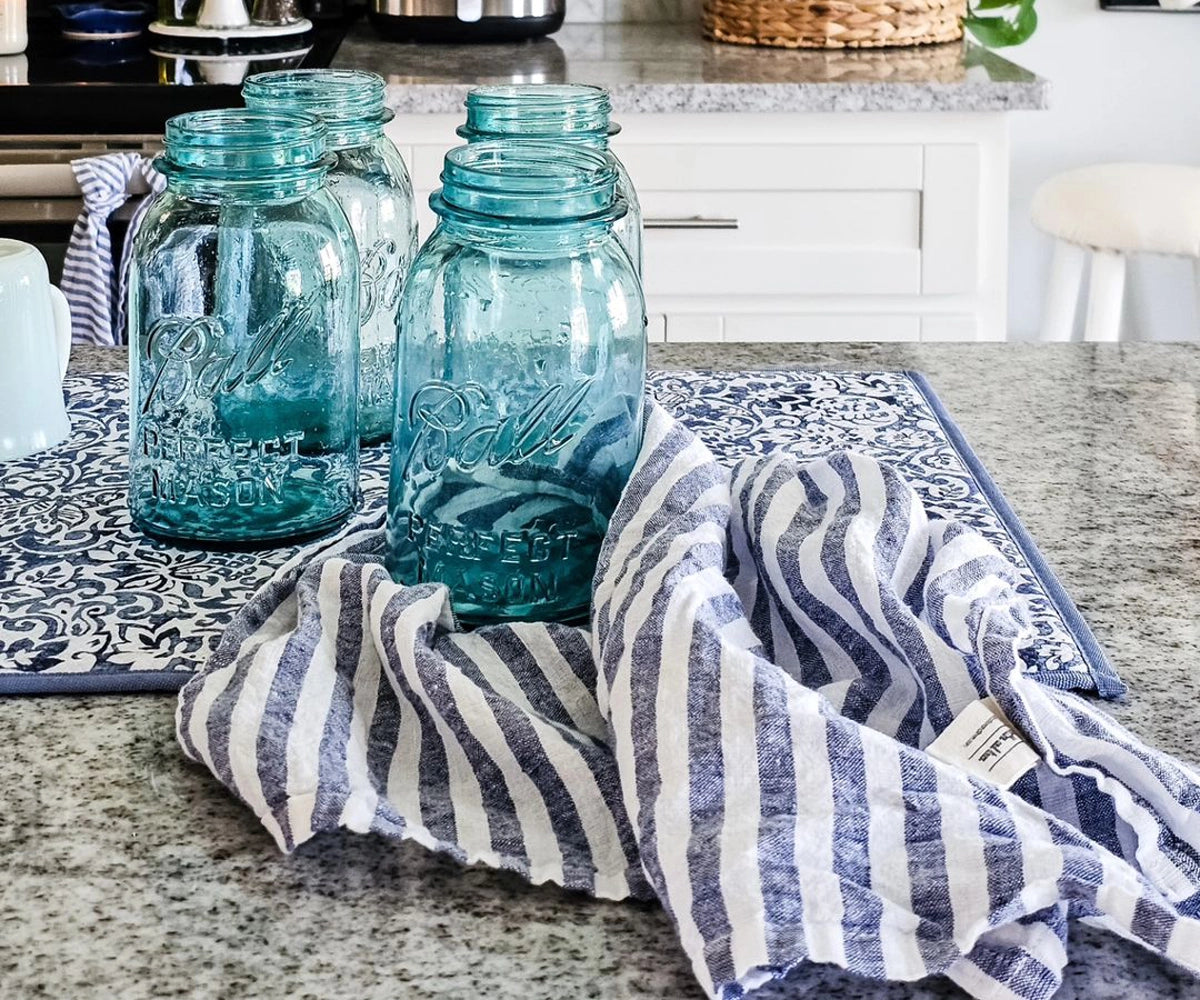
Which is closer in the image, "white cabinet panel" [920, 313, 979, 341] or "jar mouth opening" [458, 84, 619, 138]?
"jar mouth opening" [458, 84, 619, 138]

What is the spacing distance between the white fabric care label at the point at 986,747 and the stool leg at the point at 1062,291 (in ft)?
7.10

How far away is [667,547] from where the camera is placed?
619mm

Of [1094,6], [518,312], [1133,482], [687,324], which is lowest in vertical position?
[687,324]

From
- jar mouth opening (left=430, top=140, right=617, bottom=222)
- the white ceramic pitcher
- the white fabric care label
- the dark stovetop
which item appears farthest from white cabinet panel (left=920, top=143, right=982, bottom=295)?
the white fabric care label

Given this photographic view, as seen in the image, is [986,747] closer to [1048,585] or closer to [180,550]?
[1048,585]

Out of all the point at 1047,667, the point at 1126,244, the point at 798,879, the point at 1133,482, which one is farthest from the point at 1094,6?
the point at 798,879

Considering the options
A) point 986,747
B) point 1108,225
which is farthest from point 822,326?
point 986,747

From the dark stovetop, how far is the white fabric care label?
5.24 ft

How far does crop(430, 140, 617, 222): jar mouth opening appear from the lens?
664 mm

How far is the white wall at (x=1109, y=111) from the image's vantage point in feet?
9.65

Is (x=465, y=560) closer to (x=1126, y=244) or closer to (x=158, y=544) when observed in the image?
(x=158, y=544)

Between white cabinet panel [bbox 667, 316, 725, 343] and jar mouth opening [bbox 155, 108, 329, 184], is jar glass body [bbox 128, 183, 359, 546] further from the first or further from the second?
white cabinet panel [bbox 667, 316, 725, 343]

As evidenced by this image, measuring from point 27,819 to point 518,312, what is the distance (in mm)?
277

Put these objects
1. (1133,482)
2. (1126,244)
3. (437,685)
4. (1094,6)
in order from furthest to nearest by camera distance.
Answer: (1094,6) → (1126,244) → (1133,482) → (437,685)
